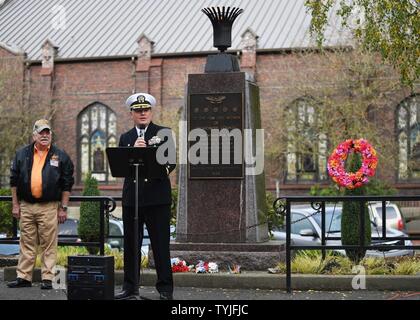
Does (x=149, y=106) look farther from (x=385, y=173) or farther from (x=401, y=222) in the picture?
(x=385, y=173)

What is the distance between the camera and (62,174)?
1027 cm

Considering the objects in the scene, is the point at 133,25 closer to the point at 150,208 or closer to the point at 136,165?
the point at 150,208

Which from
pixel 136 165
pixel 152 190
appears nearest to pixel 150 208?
pixel 152 190

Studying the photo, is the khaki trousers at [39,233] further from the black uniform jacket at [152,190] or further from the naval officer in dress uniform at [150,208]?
the black uniform jacket at [152,190]

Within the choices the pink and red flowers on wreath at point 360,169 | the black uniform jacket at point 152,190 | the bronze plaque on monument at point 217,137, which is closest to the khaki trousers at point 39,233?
the black uniform jacket at point 152,190

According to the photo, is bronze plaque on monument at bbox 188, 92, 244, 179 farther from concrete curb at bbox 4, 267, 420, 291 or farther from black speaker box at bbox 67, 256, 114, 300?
black speaker box at bbox 67, 256, 114, 300

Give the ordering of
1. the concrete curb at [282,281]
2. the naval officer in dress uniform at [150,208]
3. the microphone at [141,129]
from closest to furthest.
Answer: the naval officer in dress uniform at [150,208], the microphone at [141,129], the concrete curb at [282,281]

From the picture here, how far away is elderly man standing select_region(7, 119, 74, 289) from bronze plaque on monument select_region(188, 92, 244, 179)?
1.86 m

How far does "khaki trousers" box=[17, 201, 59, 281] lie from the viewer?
33.3 ft

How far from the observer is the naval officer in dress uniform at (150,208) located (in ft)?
28.8

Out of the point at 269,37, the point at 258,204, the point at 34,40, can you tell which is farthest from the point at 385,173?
the point at 258,204

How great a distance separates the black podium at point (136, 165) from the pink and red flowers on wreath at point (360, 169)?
5.07 metres

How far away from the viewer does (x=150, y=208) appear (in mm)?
8938

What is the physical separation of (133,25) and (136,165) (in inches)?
1511
